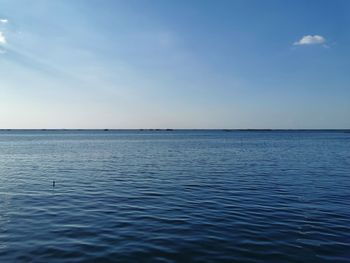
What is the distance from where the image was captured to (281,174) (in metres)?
34.0

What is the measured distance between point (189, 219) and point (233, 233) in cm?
294

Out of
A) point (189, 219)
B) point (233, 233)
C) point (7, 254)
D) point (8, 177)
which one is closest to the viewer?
point (7, 254)

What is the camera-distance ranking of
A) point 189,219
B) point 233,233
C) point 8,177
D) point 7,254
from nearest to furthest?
1. point 7,254
2. point 233,233
3. point 189,219
4. point 8,177

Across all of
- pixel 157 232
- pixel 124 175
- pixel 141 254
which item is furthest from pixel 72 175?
pixel 141 254

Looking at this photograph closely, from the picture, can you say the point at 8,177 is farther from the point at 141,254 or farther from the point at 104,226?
the point at 141,254

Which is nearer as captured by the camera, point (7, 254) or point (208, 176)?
point (7, 254)

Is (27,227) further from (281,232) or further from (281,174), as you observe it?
(281,174)

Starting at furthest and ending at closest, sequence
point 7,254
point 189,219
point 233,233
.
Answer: point 189,219, point 233,233, point 7,254

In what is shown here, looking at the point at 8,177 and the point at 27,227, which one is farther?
the point at 8,177

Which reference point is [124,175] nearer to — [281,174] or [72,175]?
[72,175]

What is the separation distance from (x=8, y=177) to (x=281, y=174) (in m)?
28.1

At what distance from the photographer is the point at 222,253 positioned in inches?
468

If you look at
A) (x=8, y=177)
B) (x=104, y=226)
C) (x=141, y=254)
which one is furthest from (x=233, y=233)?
(x=8, y=177)

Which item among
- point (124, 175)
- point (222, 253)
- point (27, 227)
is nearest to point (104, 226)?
point (27, 227)
